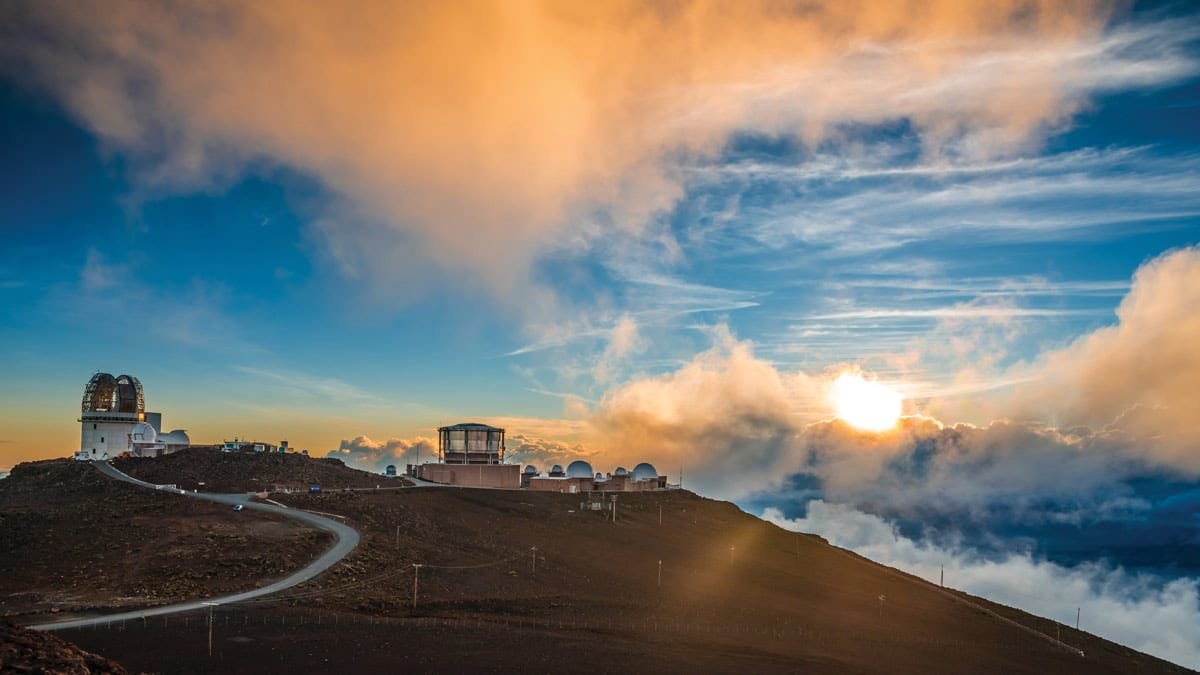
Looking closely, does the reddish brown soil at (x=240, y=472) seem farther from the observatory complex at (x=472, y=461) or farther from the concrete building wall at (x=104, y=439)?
the concrete building wall at (x=104, y=439)

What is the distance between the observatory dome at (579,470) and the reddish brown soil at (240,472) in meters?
26.9

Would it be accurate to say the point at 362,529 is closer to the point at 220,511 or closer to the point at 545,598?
the point at 220,511

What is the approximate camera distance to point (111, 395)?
10094cm

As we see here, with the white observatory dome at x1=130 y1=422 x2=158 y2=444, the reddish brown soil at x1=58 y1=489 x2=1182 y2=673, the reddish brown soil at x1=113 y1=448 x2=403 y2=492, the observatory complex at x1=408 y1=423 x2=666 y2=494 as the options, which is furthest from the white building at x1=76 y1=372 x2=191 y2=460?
the reddish brown soil at x1=58 y1=489 x2=1182 y2=673

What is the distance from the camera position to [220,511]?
197ft

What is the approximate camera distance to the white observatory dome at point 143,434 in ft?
331

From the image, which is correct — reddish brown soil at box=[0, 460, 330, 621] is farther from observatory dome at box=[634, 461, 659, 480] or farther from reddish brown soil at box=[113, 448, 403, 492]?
observatory dome at box=[634, 461, 659, 480]

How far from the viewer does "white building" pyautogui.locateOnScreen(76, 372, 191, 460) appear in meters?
99.3

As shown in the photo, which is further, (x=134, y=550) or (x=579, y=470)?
(x=579, y=470)

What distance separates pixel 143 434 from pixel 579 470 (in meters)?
58.1

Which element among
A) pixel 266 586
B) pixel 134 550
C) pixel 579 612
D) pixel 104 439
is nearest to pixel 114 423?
pixel 104 439

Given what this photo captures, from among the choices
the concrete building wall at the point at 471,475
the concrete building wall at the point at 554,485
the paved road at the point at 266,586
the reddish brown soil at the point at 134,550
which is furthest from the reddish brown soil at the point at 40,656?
the concrete building wall at the point at 554,485

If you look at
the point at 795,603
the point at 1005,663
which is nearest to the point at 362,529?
the point at 795,603

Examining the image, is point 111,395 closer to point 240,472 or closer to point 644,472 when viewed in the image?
Answer: point 240,472
